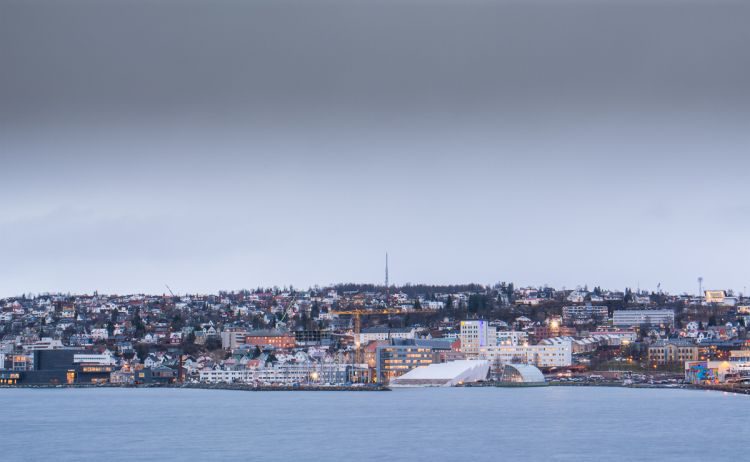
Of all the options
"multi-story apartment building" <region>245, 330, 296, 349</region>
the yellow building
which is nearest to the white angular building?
"multi-story apartment building" <region>245, 330, 296, 349</region>

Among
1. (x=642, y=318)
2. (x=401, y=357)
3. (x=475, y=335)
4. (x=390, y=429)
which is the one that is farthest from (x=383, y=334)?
(x=390, y=429)

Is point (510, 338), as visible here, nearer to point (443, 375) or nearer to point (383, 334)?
point (383, 334)

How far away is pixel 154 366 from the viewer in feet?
141

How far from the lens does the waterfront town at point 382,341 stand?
39.0m

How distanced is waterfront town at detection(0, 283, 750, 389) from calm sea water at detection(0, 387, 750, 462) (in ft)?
33.6

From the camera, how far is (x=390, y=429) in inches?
739

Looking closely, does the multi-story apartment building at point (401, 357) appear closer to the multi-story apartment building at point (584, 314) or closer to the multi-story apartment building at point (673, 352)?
the multi-story apartment building at point (673, 352)

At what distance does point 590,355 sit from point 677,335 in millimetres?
4799

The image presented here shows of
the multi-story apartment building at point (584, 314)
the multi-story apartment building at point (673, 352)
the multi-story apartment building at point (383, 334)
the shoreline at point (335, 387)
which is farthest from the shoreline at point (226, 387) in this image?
the multi-story apartment building at point (584, 314)

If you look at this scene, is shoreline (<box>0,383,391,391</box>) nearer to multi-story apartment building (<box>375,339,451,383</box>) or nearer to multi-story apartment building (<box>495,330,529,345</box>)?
multi-story apartment building (<box>375,339,451,383</box>)

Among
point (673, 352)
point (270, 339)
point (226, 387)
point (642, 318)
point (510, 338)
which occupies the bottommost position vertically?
point (226, 387)

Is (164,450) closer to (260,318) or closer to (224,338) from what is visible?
(224,338)

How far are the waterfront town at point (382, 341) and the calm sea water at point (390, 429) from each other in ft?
33.6

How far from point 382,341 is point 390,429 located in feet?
81.5
